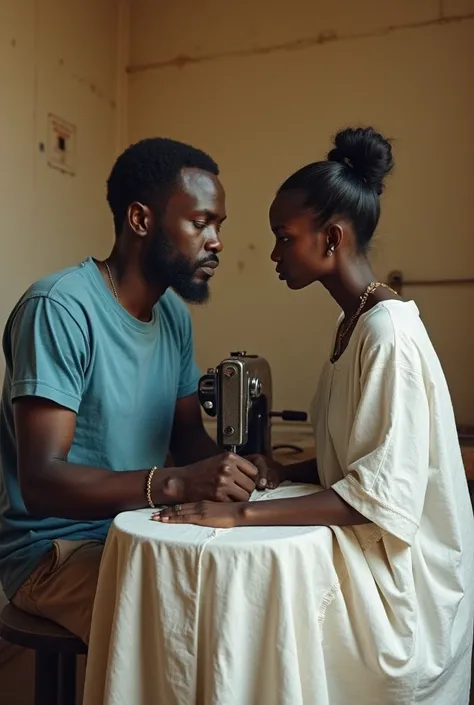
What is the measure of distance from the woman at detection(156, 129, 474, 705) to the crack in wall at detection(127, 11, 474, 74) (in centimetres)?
143

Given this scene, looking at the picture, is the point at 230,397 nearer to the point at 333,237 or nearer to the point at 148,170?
the point at 333,237

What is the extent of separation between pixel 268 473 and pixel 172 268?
574mm

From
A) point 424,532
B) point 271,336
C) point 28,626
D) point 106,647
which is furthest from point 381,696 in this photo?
point 271,336

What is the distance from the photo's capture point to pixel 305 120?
2.89 meters

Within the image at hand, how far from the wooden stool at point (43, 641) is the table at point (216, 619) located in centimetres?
30

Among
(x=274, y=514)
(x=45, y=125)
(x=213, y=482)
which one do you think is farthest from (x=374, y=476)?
(x=45, y=125)

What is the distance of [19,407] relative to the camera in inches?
56.8

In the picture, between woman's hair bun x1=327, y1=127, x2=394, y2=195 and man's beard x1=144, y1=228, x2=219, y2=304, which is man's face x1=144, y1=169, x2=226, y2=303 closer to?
man's beard x1=144, y1=228, x2=219, y2=304

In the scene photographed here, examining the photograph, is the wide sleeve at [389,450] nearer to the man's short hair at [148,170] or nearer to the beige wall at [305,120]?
the man's short hair at [148,170]

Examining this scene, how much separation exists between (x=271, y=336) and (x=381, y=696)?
6.07ft

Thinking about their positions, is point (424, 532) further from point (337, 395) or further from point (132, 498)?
point (132, 498)

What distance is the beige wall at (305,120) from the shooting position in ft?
8.84

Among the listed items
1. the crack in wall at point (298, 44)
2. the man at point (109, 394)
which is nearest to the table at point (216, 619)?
the man at point (109, 394)

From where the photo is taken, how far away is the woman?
49.3 inches
